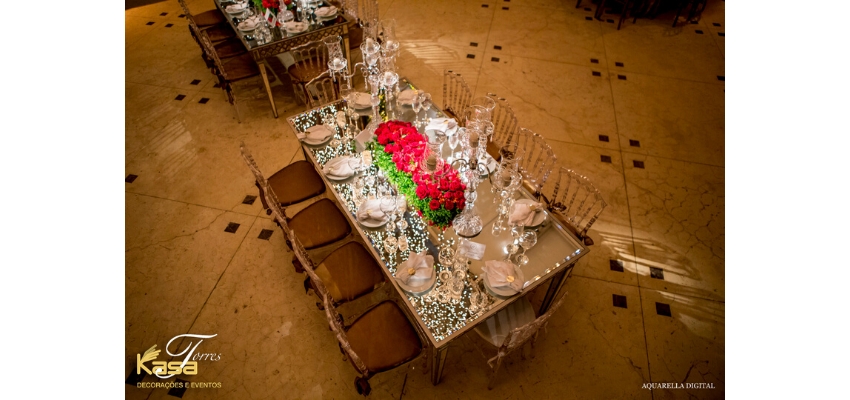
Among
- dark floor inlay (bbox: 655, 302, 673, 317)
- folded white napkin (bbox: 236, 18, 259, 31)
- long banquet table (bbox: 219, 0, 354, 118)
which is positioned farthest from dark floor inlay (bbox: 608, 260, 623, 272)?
folded white napkin (bbox: 236, 18, 259, 31)

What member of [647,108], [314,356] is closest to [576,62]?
[647,108]

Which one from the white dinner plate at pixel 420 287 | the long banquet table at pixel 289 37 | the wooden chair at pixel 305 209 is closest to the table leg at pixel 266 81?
the long banquet table at pixel 289 37

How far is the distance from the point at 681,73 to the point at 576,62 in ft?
4.54

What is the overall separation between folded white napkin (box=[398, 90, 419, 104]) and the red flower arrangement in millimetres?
430

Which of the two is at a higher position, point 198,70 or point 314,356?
point 198,70

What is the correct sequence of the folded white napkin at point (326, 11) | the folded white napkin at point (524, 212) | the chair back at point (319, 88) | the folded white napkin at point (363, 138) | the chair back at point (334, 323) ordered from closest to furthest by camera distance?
1. the chair back at point (334, 323)
2. the folded white napkin at point (524, 212)
3. the folded white napkin at point (363, 138)
4. the chair back at point (319, 88)
5. the folded white napkin at point (326, 11)

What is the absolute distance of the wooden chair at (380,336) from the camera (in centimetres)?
255

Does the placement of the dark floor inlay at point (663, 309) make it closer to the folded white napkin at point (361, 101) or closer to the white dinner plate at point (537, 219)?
the white dinner plate at point (537, 219)

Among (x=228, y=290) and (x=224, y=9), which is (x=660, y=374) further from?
(x=224, y=9)

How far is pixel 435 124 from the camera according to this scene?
3320mm

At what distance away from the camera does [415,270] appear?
2469 millimetres

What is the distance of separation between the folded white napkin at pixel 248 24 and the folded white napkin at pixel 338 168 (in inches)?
90.0

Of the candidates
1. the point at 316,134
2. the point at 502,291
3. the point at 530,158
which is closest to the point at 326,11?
the point at 316,134

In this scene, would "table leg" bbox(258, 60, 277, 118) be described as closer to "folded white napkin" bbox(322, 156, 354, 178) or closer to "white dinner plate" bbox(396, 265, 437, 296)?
"folded white napkin" bbox(322, 156, 354, 178)
